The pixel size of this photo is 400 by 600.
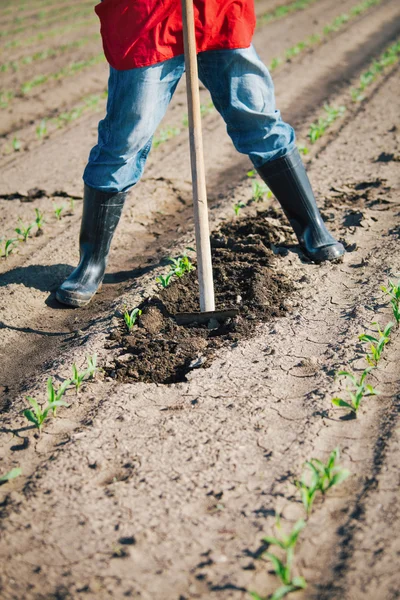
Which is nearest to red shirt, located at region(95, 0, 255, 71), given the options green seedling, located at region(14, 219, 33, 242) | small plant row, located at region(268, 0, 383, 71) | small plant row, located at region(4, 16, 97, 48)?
green seedling, located at region(14, 219, 33, 242)

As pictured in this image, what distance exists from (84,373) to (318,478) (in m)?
1.10

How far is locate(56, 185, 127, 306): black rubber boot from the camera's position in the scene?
3346 mm

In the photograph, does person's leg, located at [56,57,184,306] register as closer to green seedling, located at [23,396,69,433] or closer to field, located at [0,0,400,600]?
field, located at [0,0,400,600]

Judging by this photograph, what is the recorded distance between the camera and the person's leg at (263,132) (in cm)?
314

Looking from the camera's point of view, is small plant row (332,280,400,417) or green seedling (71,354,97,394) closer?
small plant row (332,280,400,417)

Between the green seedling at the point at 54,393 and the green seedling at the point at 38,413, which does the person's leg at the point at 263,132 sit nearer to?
the green seedling at the point at 54,393

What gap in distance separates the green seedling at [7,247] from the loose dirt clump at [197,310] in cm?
112

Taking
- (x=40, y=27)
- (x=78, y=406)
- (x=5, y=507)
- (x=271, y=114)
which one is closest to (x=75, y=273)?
(x=78, y=406)

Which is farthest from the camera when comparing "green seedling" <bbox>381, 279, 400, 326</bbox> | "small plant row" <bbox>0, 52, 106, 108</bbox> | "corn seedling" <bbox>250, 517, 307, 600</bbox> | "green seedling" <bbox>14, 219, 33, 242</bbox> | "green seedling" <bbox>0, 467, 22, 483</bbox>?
"small plant row" <bbox>0, 52, 106, 108</bbox>

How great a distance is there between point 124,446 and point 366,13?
1428cm

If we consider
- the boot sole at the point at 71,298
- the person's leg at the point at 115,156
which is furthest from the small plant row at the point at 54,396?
the person's leg at the point at 115,156

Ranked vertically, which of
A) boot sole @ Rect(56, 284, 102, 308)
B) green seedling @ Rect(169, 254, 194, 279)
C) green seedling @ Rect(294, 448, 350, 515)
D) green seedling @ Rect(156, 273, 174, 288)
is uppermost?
boot sole @ Rect(56, 284, 102, 308)

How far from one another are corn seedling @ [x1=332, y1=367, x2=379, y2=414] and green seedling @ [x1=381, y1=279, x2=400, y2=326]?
431 millimetres

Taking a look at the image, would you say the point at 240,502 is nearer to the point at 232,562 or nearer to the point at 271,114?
the point at 232,562
